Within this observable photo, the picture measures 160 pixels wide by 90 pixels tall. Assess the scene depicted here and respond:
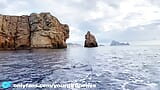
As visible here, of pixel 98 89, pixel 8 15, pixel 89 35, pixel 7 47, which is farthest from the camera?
pixel 89 35

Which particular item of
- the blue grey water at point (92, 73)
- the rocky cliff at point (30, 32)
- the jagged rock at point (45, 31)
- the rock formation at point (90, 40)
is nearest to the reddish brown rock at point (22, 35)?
the rocky cliff at point (30, 32)

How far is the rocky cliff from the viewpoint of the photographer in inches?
3679

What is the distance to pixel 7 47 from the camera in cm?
9262

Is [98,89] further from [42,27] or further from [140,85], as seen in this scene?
[42,27]

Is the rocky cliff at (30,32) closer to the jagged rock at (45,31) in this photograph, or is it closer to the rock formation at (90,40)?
the jagged rock at (45,31)

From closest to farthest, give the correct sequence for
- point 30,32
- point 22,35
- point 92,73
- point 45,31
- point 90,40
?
point 92,73
point 45,31
point 22,35
point 30,32
point 90,40

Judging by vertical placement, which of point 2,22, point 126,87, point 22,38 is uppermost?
point 2,22

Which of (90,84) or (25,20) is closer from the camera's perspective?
(90,84)

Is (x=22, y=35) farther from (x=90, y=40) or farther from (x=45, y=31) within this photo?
(x=90, y=40)

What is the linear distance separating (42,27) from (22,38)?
10.6 meters

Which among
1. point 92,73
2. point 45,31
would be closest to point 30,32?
point 45,31

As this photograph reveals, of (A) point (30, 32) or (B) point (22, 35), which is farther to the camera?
(A) point (30, 32)

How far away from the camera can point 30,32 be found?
98375mm

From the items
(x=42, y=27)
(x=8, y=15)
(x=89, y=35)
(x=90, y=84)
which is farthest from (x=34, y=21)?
(x=90, y=84)
